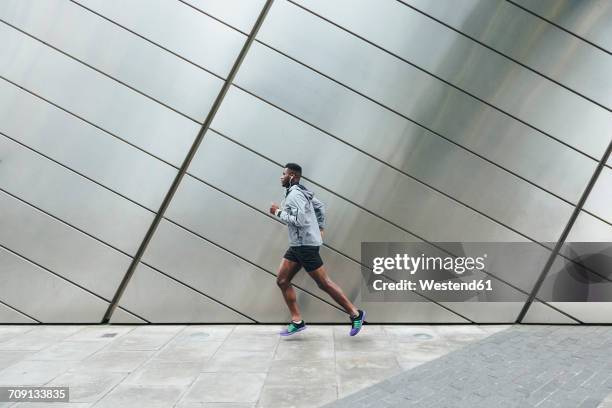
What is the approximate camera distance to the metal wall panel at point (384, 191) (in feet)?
22.1

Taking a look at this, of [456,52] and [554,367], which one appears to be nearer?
[554,367]

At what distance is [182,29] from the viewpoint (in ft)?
22.9

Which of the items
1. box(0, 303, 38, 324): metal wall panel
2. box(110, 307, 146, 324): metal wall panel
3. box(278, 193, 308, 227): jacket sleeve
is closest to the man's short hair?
box(278, 193, 308, 227): jacket sleeve

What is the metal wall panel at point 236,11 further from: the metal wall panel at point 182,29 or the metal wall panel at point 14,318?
the metal wall panel at point 14,318

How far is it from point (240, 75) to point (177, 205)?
2138 millimetres

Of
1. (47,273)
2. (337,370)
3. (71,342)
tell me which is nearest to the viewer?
(337,370)

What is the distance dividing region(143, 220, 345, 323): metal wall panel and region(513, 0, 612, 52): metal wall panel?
5.40m

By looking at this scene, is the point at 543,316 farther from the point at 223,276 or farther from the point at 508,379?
the point at 223,276

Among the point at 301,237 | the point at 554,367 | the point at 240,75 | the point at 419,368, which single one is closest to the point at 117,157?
the point at 240,75

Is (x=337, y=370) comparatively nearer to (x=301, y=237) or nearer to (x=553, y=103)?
(x=301, y=237)

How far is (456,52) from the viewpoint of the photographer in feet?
22.7

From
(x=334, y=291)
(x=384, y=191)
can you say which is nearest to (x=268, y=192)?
(x=384, y=191)

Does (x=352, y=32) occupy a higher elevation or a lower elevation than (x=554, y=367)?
higher

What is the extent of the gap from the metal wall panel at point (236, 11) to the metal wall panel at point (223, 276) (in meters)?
3.17
